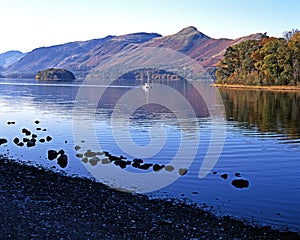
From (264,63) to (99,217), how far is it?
105594 mm

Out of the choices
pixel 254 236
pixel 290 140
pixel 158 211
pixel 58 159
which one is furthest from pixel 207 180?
pixel 290 140

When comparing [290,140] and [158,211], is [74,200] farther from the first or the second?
[290,140]

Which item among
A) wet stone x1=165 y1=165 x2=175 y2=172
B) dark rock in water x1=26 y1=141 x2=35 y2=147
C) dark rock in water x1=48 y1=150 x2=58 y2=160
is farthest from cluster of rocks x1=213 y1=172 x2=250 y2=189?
dark rock in water x1=26 y1=141 x2=35 y2=147

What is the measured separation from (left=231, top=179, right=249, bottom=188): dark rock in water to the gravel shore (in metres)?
4.49

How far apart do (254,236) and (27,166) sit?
46.4 ft

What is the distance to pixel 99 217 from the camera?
13.1 m

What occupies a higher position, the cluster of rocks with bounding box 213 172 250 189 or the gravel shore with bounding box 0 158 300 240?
the gravel shore with bounding box 0 158 300 240

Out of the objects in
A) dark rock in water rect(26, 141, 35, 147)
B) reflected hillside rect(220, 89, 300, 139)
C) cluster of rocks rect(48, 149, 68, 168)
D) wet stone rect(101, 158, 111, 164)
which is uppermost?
reflected hillside rect(220, 89, 300, 139)

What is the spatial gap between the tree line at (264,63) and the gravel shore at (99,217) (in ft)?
321

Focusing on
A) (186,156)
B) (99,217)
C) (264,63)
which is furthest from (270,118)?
→ (264,63)

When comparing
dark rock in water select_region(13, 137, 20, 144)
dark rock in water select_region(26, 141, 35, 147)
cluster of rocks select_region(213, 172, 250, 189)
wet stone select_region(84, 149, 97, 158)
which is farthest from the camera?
dark rock in water select_region(13, 137, 20, 144)

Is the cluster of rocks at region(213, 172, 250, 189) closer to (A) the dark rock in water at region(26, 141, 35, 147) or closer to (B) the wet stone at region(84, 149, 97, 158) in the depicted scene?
(B) the wet stone at region(84, 149, 97, 158)

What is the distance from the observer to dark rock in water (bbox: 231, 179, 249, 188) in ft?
62.8

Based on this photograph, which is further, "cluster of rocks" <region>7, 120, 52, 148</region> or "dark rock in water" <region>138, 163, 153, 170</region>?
"cluster of rocks" <region>7, 120, 52, 148</region>
